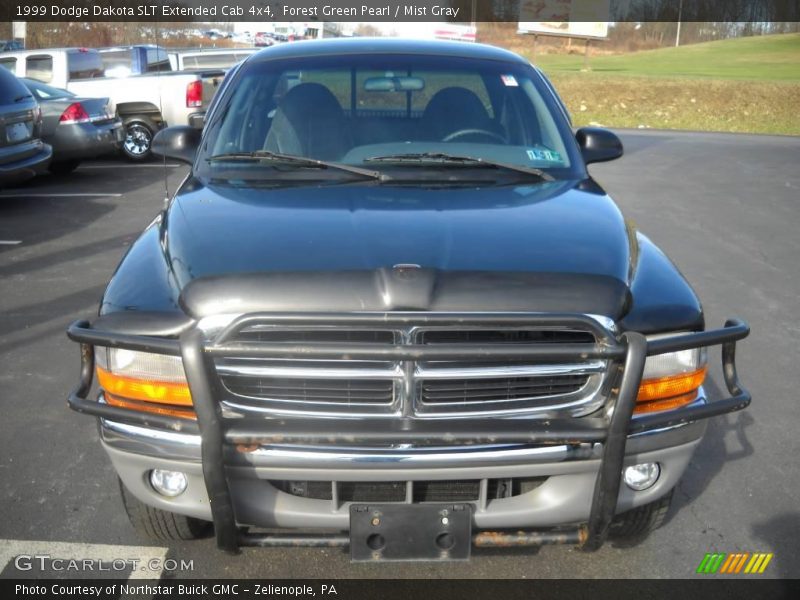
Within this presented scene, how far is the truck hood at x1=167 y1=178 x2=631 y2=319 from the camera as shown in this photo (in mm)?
2494

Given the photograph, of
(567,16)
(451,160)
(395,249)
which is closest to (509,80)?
(451,160)

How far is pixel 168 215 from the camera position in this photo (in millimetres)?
3312

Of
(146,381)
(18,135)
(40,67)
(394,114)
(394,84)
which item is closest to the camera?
(146,381)

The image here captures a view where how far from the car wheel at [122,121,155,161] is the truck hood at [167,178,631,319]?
37.5 feet

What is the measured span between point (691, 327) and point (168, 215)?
1971mm

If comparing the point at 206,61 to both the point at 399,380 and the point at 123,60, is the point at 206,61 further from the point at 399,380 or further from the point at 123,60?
the point at 399,380

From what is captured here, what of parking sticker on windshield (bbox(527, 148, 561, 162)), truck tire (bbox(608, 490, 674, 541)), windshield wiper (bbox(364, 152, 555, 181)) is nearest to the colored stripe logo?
truck tire (bbox(608, 490, 674, 541))

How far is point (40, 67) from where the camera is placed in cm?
1444

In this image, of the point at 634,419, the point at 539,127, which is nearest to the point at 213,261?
the point at 634,419

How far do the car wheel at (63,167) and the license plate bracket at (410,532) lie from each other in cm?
1127

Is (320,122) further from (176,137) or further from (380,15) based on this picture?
(380,15)

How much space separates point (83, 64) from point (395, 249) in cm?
1349

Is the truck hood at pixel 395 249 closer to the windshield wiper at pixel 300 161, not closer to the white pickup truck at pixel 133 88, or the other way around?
the windshield wiper at pixel 300 161

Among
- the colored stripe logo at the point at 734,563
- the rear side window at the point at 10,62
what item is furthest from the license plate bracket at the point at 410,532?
the rear side window at the point at 10,62
